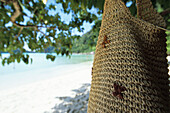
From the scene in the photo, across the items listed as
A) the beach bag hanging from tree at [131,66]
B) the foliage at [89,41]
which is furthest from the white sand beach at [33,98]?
the beach bag hanging from tree at [131,66]

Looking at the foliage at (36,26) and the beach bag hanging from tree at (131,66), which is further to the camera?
the foliage at (36,26)

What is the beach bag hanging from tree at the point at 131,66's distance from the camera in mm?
334

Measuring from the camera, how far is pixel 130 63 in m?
0.36

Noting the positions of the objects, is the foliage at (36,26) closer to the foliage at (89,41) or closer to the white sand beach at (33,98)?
the foliage at (89,41)

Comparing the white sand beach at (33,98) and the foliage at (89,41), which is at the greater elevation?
the foliage at (89,41)

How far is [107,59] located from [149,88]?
0.59 ft

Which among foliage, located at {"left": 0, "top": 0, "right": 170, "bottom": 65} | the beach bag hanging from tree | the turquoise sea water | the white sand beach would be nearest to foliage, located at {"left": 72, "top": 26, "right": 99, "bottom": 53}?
foliage, located at {"left": 0, "top": 0, "right": 170, "bottom": 65}

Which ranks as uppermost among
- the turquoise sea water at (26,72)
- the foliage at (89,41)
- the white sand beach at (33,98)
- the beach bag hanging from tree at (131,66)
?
the foliage at (89,41)

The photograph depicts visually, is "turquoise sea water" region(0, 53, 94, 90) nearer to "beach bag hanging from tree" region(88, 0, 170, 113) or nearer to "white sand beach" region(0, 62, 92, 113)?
"white sand beach" region(0, 62, 92, 113)

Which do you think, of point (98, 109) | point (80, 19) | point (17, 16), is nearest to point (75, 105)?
point (80, 19)

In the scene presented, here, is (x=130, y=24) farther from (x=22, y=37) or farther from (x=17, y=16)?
(x=22, y=37)

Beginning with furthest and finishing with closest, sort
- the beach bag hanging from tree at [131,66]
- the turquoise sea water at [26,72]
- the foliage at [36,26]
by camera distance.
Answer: the turquoise sea water at [26,72], the foliage at [36,26], the beach bag hanging from tree at [131,66]

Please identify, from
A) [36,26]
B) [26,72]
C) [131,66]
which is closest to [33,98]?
[36,26]

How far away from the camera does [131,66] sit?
0.36 metres
